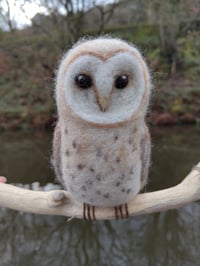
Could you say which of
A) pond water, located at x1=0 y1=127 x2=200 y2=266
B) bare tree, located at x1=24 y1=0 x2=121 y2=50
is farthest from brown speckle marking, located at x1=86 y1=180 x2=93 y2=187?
bare tree, located at x1=24 y1=0 x2=121 y2=50

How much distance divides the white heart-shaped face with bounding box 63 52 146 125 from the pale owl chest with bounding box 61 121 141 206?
3 cm

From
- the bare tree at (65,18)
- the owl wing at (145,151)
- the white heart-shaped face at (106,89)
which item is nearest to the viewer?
the white heart-shaped face at (106,89)

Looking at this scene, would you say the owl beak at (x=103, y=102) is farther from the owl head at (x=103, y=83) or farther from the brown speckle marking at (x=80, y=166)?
the brown speckle marking at (x=80, y=166)

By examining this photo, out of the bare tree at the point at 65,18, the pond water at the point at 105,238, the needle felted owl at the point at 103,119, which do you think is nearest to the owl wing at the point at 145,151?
the needle felted owl at the point at 103,119

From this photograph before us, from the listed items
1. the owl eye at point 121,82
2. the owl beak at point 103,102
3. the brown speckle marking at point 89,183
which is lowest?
the brown speckle marking at point 89,183

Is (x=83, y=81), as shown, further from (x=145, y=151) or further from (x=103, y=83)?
(x=145, y=151)

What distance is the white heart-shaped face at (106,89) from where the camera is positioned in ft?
1.87

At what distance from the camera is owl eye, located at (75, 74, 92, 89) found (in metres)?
0.58

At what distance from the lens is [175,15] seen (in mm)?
6055

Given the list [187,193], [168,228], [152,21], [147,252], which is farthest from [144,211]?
[152,21]

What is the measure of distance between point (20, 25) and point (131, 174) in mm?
5584

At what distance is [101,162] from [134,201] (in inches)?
6.1

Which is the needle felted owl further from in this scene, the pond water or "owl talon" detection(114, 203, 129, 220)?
the pond water

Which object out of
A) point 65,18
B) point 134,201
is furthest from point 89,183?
point 65,18
